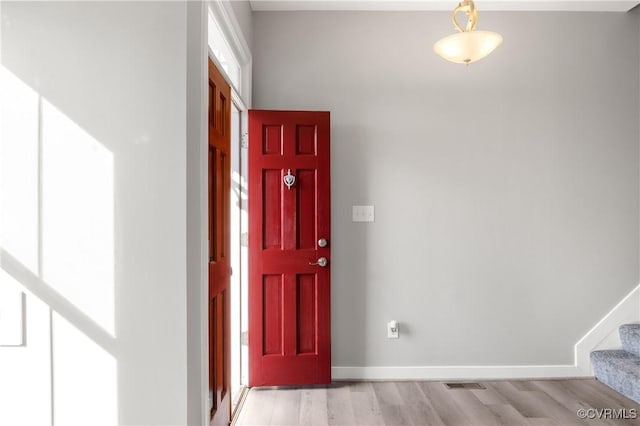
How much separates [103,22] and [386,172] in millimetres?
2042

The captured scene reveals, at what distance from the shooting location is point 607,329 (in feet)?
10.0

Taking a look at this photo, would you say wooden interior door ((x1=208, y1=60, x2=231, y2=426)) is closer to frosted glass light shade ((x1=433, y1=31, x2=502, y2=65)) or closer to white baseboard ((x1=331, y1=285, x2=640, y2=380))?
white baseboard ((x1=331, y1=285, x2=640, y2=380))

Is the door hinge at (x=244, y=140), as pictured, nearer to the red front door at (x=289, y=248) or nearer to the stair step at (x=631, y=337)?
the red front door at (x=289, y=248)

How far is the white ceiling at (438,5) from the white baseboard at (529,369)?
7.04ft

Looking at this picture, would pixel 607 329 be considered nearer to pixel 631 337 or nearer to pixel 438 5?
→ pixel 631 337

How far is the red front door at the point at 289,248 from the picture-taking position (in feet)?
9.23

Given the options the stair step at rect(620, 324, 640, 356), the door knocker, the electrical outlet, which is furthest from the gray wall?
the door knocker

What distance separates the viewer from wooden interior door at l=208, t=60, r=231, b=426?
1.98m

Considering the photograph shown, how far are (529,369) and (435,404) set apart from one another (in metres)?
0.94

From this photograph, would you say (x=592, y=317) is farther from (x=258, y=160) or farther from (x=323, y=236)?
(x=258, y=160)

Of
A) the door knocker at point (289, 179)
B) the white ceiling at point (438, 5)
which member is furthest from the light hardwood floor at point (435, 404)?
the white ceiling at point (438, 5)

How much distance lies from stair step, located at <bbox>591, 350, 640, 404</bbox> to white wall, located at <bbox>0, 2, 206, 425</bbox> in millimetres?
2794

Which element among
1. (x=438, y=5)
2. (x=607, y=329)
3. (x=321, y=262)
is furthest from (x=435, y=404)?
(x=438, y=5)

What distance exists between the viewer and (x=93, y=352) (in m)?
1.50
